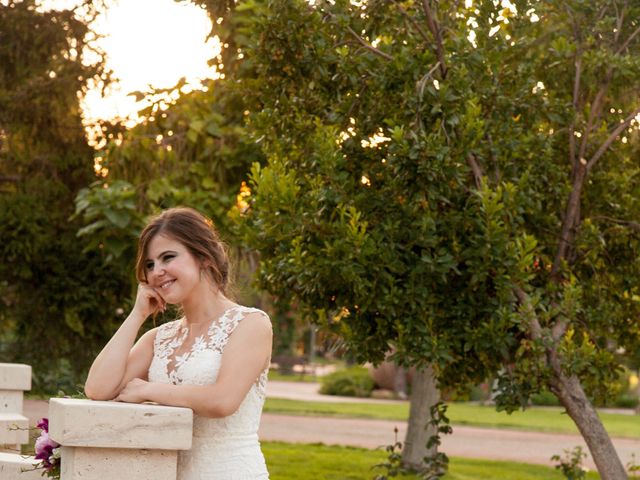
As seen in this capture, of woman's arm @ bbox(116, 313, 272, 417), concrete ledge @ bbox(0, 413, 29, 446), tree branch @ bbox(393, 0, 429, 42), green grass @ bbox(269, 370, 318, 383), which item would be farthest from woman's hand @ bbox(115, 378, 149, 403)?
green grass @ bbox(269, 370, 318, 383)

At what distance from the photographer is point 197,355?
11.5 feet

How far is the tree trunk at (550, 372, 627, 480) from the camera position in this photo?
7312mm

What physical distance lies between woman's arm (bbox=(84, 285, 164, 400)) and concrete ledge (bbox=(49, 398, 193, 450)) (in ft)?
1.10

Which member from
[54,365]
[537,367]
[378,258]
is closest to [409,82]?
[378,258]

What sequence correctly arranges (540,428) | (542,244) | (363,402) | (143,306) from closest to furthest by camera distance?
1. (143,306)
2. (542,244)
3. (540,428)
4. (363,402)

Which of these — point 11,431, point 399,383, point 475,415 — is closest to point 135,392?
point 11,431

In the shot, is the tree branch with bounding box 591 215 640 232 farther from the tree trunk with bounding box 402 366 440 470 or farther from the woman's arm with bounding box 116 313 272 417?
the woman's arm with bounding box 116 313 272 417

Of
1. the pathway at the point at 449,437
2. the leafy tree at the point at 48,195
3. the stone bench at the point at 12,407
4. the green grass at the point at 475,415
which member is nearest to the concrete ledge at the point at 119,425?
the stone bench at the point at 12,407

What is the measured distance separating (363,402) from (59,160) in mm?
16173

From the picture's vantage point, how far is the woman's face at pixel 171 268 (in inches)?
141

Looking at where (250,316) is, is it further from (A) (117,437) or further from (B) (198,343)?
(A) (117,437)

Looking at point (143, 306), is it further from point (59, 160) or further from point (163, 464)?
A: point (59, 160)

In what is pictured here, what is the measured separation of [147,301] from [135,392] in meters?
0.37

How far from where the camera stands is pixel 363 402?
Answer: 93.6ft
